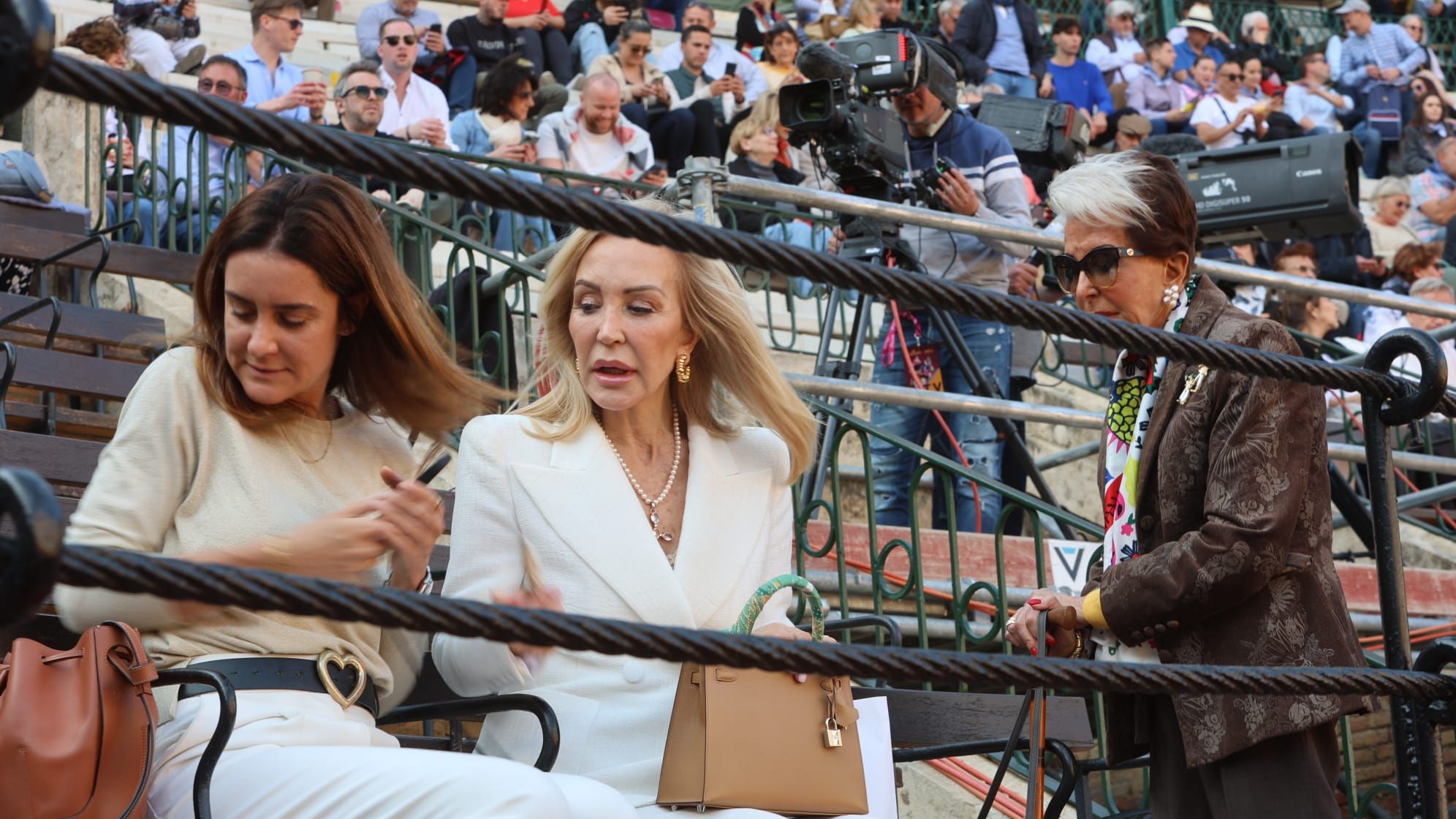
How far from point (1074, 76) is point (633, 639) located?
43.2 feet

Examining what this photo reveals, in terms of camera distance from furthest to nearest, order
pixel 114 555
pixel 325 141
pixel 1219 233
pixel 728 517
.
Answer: pixel 1219 233 → pixel 728 517 → pixel 325 141 → pixel 114 555

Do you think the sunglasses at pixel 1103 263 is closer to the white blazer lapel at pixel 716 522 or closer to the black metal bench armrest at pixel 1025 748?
the white blazer lapel at pixel 716 522

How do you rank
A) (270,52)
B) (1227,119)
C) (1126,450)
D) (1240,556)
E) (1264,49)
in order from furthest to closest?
(1264,49) < (1227,119) < (270,52) < (1126,450) < (1240,556)

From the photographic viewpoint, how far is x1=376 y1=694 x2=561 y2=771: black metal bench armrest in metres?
2.51

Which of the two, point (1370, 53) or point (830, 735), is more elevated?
point (1370, 53)

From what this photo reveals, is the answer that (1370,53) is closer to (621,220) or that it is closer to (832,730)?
(832,730)

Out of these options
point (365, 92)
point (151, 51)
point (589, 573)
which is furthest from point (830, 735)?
point (151, 51)

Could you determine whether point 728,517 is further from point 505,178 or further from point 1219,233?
point 1219,233

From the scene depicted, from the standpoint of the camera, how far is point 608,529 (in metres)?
2.73

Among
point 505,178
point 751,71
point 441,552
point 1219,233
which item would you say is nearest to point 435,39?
point 751,71

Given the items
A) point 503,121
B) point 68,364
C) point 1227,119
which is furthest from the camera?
point 1227,119

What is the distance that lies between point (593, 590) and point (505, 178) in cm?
140

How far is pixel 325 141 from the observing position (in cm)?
127

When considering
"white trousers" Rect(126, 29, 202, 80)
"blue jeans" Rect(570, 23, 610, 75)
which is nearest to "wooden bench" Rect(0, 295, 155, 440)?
"white trousers" Rect(126, 29, 202, 80)
